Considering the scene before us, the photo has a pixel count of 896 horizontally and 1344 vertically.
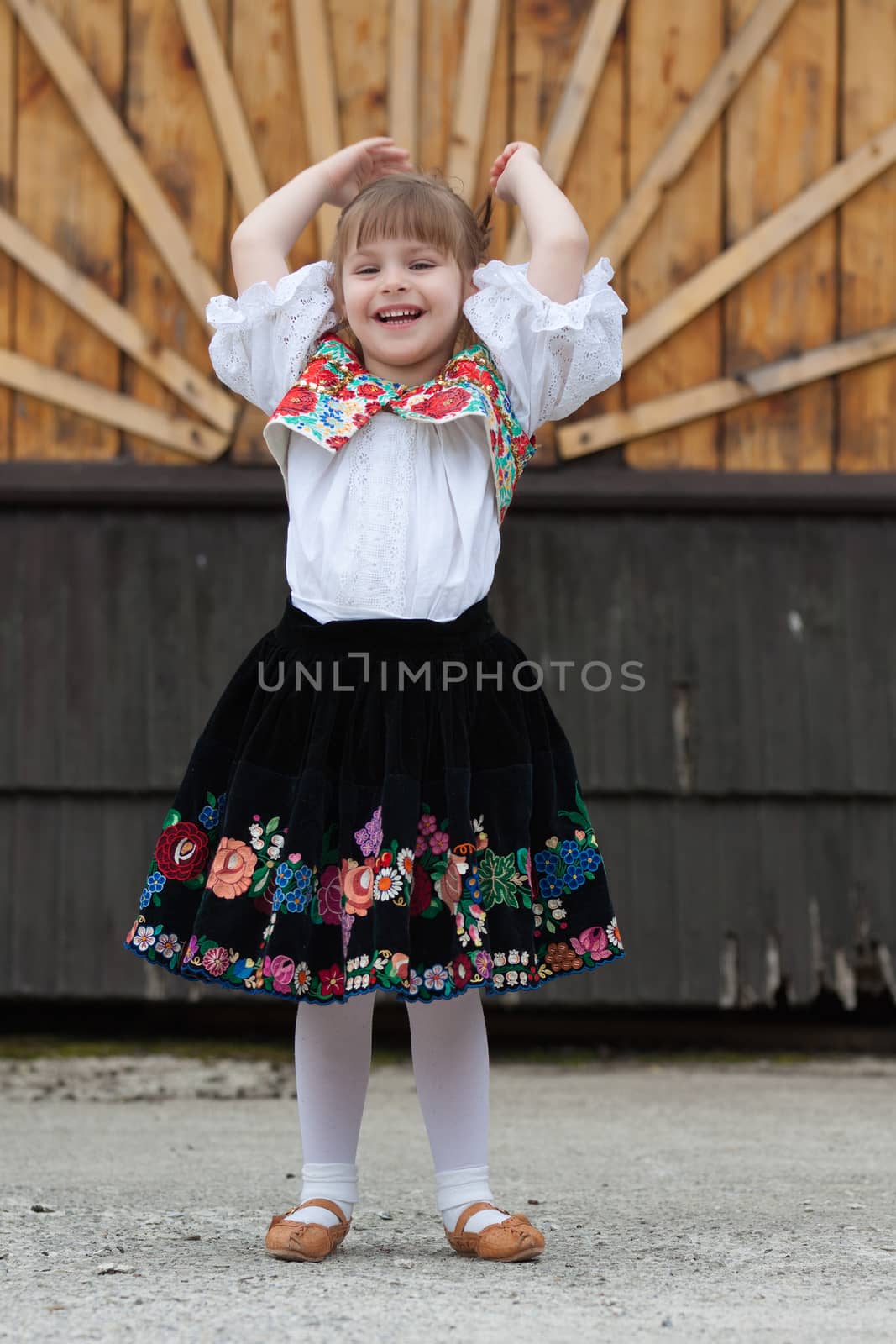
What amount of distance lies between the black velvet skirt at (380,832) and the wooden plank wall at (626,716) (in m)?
1.75

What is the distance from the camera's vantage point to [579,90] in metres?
3.74

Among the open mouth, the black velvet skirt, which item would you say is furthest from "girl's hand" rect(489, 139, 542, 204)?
the black velvet skirt

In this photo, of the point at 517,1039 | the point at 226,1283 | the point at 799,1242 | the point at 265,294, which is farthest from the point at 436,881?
the point at 517,1039

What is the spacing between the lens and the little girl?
1.88 meters

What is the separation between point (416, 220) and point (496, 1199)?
1.44 m

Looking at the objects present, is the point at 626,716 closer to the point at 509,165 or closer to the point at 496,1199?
the point at 496,1199

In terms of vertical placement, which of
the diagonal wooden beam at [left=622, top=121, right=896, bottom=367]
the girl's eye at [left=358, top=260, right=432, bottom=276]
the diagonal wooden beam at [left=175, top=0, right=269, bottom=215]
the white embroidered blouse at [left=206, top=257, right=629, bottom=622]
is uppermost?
the diagonal wooden beam at [left=175, top=0, right=269, bottom=215]

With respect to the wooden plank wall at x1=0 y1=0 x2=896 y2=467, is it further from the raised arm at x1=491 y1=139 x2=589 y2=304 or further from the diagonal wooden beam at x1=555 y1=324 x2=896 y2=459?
the raised arm at x1=491 y1=139 x2=589 y2=304

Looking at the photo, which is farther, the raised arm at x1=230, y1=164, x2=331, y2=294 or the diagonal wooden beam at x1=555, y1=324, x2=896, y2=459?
the diagonal wooden beam at x1=555, y1=324, x2=896, y2=459

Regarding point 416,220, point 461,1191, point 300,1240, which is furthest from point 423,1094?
point 416,220

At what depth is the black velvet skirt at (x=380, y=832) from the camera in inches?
73.2

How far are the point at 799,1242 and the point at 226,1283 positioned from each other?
755mm

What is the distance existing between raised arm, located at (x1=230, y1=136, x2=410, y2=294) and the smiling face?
0.57ft

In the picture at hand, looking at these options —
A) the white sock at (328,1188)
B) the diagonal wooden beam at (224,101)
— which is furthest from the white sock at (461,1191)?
the diagonal wooden beam at (224,101)
